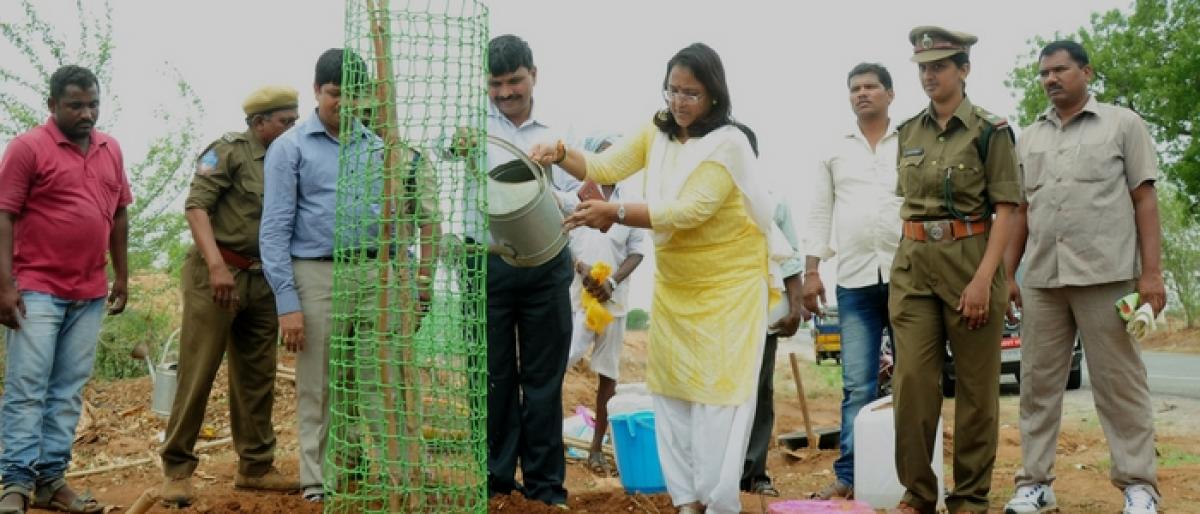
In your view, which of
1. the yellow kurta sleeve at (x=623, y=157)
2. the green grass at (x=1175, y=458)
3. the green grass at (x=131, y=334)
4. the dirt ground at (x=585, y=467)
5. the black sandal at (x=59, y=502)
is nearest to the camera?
the yellow kurta sleeve at (x=623, y=157)

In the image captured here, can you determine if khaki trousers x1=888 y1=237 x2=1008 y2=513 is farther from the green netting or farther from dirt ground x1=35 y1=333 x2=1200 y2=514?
the green netting

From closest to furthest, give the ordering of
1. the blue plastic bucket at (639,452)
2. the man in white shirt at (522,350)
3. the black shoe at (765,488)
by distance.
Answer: the man in white shirt at (522,350), the blue plastic bucket at (639,452), the black shoe at (765,488)

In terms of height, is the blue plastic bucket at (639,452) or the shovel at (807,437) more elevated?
the blue plastic bucket at (639,452)

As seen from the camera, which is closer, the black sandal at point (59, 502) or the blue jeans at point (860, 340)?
the black sandal at point (59, 502)

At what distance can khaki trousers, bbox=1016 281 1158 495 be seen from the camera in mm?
5094

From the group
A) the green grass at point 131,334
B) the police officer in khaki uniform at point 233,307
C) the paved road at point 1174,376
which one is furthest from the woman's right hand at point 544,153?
the green grass at point 131,334

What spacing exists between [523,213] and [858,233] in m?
2.19

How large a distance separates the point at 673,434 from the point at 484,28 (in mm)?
1774

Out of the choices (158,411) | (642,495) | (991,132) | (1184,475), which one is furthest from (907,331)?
(158,411)

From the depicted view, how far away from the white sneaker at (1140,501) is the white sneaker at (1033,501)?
0.36 metres

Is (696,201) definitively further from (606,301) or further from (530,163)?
(606,301)

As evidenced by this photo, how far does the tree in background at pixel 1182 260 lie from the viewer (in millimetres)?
34375

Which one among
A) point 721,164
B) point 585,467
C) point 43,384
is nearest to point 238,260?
point 43,384

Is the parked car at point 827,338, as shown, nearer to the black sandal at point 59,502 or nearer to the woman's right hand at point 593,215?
the black sandal at point 59,502
